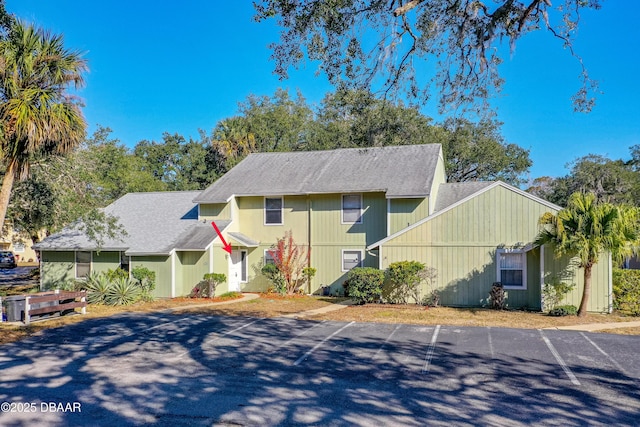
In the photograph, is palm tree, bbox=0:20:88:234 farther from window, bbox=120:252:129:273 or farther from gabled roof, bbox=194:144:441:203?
gabled roof, bbox=194:144:441:203

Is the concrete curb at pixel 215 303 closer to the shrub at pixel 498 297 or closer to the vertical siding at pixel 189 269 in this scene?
the vertical siding at pixel 189 269

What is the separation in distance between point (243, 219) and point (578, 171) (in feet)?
88.0

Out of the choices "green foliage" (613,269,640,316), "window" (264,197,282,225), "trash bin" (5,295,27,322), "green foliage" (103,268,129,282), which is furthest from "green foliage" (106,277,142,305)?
"green foliage" (613,269,640,316)

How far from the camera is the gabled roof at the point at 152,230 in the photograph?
2108cm

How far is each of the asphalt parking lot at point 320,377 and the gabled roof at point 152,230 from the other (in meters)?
8.02

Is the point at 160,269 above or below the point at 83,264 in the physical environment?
below

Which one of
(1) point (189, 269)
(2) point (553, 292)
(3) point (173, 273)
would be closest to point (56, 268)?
(3) point (173, 273)

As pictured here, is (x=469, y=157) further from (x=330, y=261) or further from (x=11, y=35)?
(x=11, y=35)

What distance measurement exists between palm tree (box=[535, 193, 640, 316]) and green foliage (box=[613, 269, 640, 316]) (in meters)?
1.71

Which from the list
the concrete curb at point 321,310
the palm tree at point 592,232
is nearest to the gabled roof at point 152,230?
the concrete curb at point 321,310

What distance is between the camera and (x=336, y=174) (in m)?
23.0

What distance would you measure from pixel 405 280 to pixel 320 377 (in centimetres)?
986

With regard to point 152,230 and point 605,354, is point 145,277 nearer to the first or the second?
point 152,230

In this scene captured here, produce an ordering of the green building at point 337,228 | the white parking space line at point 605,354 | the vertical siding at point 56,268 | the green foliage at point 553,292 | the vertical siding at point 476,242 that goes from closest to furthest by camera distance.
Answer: the white parking space line at point 605,354 → the green foliage at point 553,292 → the vertical siding at point 476,242 → the green building at point 337,228 → the vertical siding at point 56,268
